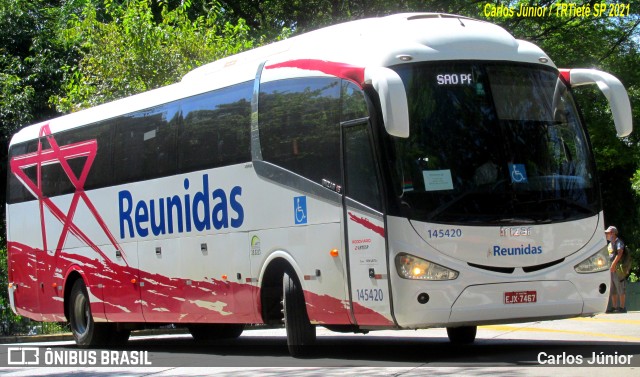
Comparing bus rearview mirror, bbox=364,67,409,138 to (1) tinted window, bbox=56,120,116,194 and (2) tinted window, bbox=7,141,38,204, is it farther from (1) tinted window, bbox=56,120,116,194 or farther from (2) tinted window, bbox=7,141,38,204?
(2) tinted window, bbox=7,141,38,204

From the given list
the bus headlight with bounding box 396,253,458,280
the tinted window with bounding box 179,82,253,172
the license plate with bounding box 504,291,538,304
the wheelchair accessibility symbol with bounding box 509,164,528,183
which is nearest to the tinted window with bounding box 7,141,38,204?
the tinted window with bounding box 179,82,253,172

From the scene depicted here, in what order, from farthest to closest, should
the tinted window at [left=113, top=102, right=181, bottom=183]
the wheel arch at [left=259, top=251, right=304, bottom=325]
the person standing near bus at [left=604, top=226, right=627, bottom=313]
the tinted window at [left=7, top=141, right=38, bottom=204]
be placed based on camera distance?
the person standing near bus at [left=604, top=226, right=627, bottom=313]
the tinted window at [left=7, top=141, right=38, bottom=204]
the tinted window at [left=113, top=102, right=181, bottom=183]
the wheel arch at [left=259, top=251, right=304, bottom=325]

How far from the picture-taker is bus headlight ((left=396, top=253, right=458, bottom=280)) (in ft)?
38.0

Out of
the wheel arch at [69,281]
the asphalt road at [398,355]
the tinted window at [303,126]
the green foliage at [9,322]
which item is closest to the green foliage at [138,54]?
the green foliage at [9,322]

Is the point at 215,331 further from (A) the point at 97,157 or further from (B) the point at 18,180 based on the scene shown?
(B) the point at 18,180

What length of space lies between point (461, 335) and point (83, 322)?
6884mm

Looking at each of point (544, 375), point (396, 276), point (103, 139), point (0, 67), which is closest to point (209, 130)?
point (103, 139)

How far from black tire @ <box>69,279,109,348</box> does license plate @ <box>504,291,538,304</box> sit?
8.57 metres

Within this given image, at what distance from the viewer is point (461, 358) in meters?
12.5

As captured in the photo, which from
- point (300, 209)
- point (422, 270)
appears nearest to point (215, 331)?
point (300, 209)

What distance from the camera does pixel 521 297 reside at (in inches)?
463

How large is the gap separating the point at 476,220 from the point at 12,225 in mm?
11310

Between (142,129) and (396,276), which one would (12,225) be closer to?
(142,129)
